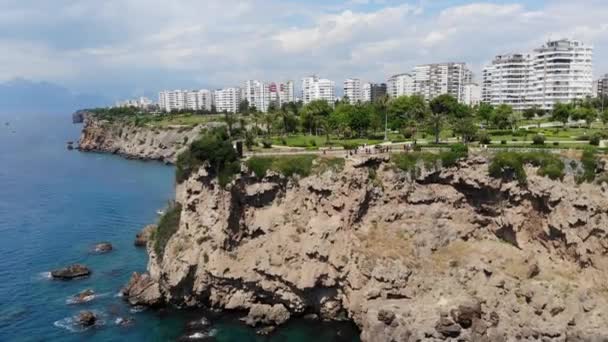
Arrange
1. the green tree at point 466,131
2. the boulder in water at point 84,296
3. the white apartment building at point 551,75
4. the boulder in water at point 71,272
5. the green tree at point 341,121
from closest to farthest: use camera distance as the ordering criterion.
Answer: the boulder in water at point 84,296, the boulder in water at point 71,272, the green tree at point 466,131, the green tree at point 341,121, the white apartment building at point 551,75

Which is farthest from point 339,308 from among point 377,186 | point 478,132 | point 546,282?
point 478,132

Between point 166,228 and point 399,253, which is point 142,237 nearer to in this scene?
point 166,228

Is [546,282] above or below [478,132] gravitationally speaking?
below

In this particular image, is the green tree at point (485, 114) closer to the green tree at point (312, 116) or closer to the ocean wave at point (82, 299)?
the green tree at point (312, 116)

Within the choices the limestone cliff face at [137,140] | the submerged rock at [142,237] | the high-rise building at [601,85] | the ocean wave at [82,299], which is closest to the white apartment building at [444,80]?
the high-rise building at [601,85]

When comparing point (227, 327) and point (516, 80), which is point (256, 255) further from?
point (516, 80)

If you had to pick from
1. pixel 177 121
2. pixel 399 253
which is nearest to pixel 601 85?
pixel 177 121
